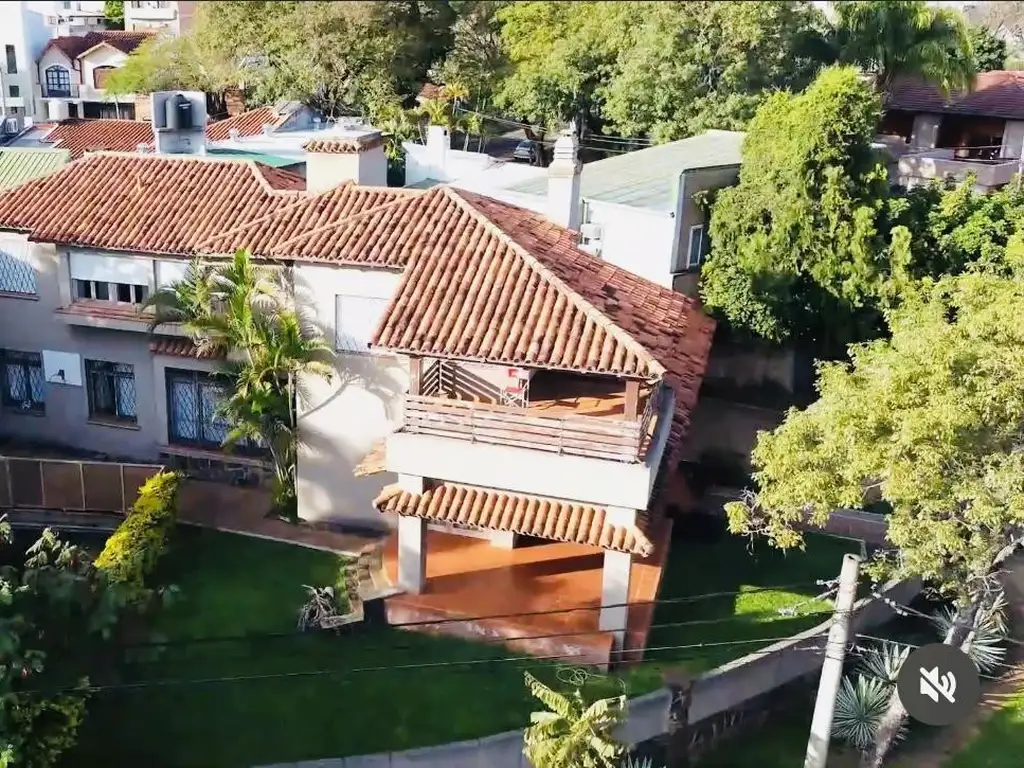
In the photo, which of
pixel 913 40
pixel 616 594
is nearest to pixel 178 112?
pixel 616 594

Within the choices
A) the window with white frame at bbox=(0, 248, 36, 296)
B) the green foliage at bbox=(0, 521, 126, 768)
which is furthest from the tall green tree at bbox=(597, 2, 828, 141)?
the green foliage at bbox=(0, 521, 126, 768)

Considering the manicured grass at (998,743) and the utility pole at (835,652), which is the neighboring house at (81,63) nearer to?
the manicured grass at (998,743)

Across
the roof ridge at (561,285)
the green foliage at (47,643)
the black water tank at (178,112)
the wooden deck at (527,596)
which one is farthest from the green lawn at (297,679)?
the black water tank at (178,112)

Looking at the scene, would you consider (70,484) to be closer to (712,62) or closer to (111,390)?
(111,390)

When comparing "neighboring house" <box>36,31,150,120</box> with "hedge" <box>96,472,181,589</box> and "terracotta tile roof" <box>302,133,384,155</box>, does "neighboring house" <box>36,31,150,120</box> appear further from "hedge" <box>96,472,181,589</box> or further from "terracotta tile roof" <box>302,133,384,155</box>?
"hedge" <box>96,472,181,589</box>

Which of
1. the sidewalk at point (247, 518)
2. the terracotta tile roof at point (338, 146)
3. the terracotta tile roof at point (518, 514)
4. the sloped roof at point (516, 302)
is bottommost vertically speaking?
the sidewalk at point (247, 518)

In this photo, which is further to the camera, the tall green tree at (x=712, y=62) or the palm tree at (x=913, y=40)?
the tall green tree at (x=712, y=62)
